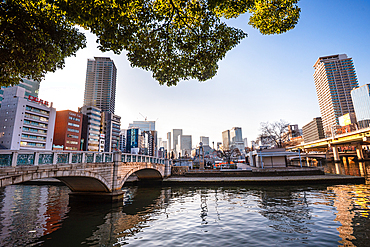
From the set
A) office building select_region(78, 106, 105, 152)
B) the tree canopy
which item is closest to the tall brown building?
office building select_region(78, 106, 105, 152)

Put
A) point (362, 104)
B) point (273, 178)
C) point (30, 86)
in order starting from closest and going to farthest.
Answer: point (273, 178) < point (30, 86) < point (362, 104)

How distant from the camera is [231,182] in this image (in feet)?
96.7

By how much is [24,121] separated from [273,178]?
76411mm

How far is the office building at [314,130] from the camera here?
169 metres

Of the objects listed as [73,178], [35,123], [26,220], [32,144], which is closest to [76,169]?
[73,178]

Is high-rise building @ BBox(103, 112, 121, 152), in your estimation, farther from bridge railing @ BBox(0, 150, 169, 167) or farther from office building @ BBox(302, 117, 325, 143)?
office building @ BBox(302, 117, 325, 143)

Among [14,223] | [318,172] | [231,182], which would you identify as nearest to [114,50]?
[14,223]

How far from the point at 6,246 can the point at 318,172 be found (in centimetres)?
3918

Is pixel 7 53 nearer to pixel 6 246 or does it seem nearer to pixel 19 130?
pixel 6 246

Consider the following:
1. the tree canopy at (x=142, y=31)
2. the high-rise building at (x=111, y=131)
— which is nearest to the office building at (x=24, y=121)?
the high-rise building at (x=111, y=131)

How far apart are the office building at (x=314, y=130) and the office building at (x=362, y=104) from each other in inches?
1490

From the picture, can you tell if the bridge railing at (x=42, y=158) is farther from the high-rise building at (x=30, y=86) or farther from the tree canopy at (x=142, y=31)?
the high-rise building at (x=30, y=86)

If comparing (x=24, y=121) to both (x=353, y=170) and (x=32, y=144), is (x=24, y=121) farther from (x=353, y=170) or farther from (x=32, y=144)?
(x=353, y=170)

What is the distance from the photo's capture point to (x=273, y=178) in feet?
95.8
